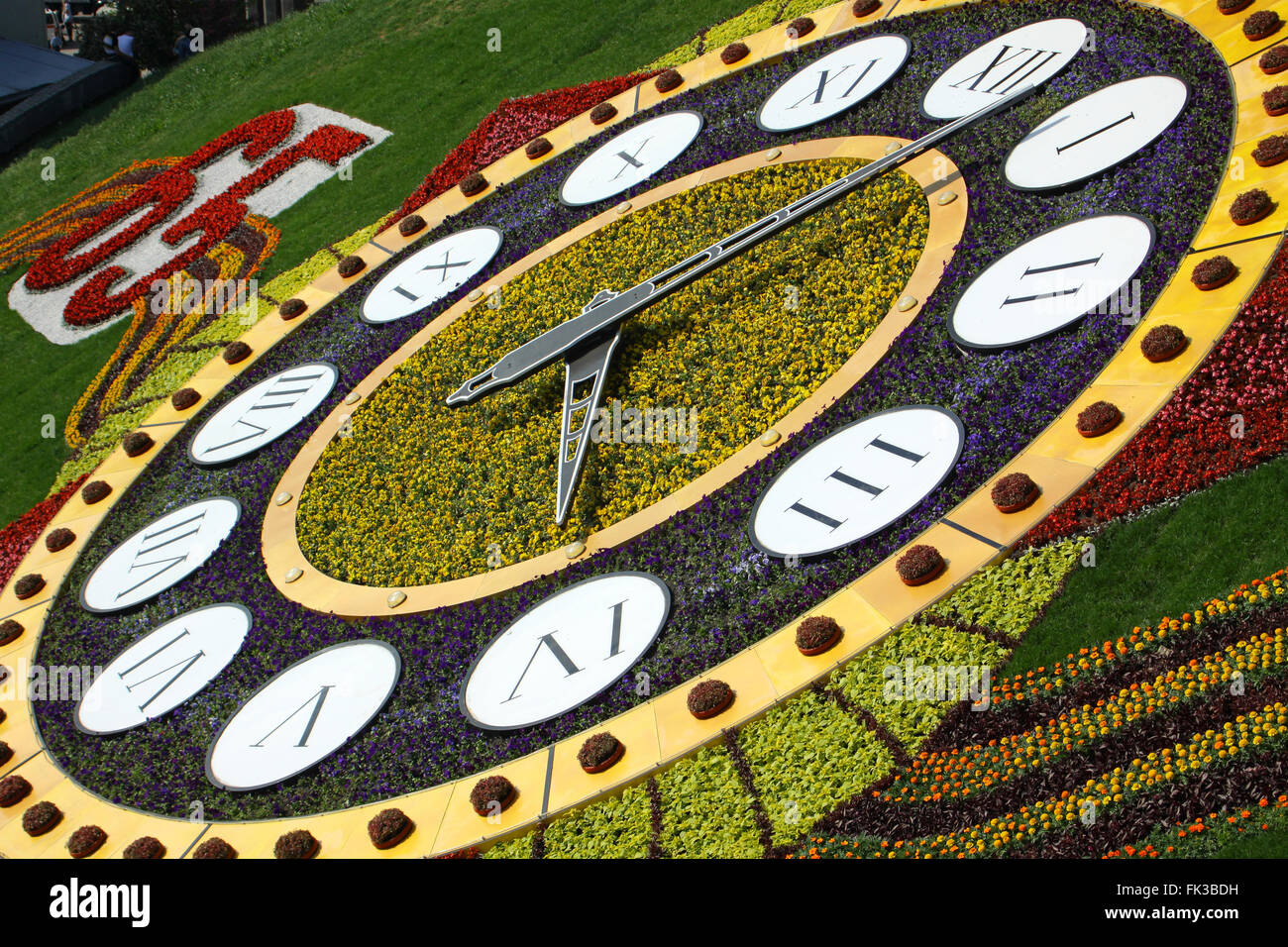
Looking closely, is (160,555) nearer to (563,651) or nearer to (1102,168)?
(563,651)

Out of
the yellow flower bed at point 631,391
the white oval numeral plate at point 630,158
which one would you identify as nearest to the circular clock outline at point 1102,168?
the yellow flower bed at point 631,391

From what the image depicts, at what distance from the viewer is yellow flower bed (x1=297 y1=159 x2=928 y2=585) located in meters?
13.9

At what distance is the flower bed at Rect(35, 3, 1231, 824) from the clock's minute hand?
1.54m

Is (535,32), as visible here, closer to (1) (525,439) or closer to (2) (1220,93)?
(1) (525,439)

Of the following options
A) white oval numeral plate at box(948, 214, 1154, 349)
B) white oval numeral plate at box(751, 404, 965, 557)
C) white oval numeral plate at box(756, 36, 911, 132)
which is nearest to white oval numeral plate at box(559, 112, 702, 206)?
white oval numeral plate at box(756, 36, 911, 132)

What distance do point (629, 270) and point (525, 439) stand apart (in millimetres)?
3466

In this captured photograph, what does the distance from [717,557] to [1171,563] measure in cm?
472

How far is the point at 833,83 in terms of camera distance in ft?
58.6

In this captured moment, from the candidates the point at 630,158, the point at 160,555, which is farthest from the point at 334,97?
the point at 160,555

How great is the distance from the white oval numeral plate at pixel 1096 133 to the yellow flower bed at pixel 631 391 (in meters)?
1.54

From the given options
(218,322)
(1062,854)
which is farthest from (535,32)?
(1062,854)
